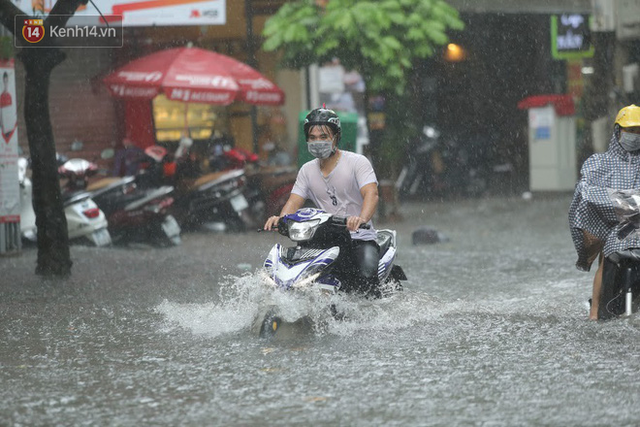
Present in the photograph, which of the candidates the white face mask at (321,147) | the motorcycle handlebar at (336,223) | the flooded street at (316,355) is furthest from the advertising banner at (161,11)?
the motorcycle handlebar at (336,223)

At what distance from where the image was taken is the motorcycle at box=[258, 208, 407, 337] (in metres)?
7.68

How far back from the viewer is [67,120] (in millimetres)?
20438

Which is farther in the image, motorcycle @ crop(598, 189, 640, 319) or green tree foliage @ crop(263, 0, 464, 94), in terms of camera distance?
green tree foliage @ crop(263, 0, 464, 94)

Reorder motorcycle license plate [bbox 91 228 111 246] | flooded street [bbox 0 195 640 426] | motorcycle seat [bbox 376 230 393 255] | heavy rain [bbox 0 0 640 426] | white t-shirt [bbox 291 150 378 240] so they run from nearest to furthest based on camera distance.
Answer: flooded street [bbox 0 195 640 426]
heavy rain [bbox 0 0 640 426]
white t-shirt [bbox 291 150 378 240]
motorcycle seat [bbox 376 230 393 255]
motorcycle license plate [bbox 91 228 111 246]

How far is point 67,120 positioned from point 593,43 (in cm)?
1039

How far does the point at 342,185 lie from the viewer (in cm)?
827

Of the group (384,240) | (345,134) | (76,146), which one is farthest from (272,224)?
(76,146)

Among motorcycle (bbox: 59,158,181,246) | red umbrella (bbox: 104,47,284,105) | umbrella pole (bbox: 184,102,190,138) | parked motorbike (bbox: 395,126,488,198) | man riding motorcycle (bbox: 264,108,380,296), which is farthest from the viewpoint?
parked motorbike (bbox: 395,126,488,198)

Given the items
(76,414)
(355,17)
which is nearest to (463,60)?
(355,17)

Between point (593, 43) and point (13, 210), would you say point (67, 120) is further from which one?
point (593, 43)

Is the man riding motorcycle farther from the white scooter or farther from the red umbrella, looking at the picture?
the red umbrella

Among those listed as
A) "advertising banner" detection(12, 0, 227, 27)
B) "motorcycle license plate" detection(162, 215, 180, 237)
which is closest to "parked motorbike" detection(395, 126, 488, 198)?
"advertising banner" detection(12, 0, 227, 27)

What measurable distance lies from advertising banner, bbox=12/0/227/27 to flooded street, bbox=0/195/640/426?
785 centimetres

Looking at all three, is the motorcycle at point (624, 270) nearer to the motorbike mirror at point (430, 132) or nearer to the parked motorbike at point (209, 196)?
the parked motorbike at point (209, 196)
